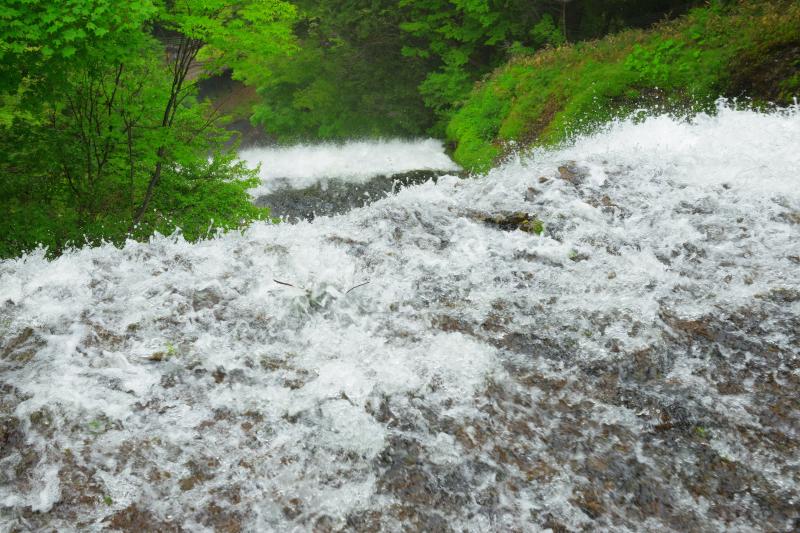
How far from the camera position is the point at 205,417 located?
3.55 m

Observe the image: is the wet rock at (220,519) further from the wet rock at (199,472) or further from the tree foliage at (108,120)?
the tree foliage at (108,120)

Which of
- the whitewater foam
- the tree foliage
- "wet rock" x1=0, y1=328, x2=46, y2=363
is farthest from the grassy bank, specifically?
"wet rock" x1=0, y1=328, x2=46, y2=363

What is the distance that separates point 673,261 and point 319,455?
12.8 feet

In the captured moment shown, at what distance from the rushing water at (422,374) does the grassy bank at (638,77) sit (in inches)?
155

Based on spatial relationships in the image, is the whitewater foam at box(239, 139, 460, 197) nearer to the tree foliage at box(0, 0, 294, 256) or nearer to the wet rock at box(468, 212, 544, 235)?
the tree foliage at box(0, 0, 294, 256)

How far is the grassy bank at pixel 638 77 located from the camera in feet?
28.8

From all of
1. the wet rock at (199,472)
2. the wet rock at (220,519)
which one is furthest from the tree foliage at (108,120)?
the wet rock at (220,519)

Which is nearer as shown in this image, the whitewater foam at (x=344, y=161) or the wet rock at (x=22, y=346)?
the wet rock at (x=22, y=346)

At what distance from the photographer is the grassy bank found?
878 centimetres

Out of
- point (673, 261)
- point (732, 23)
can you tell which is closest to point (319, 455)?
point (673, 261)

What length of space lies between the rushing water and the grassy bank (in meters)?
3.94

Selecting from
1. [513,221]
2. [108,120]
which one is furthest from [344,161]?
[513,221]

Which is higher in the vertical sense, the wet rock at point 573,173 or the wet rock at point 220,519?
the wet rock at point 573,173

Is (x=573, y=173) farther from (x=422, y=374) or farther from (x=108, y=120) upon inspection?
(x=108, y=120)
